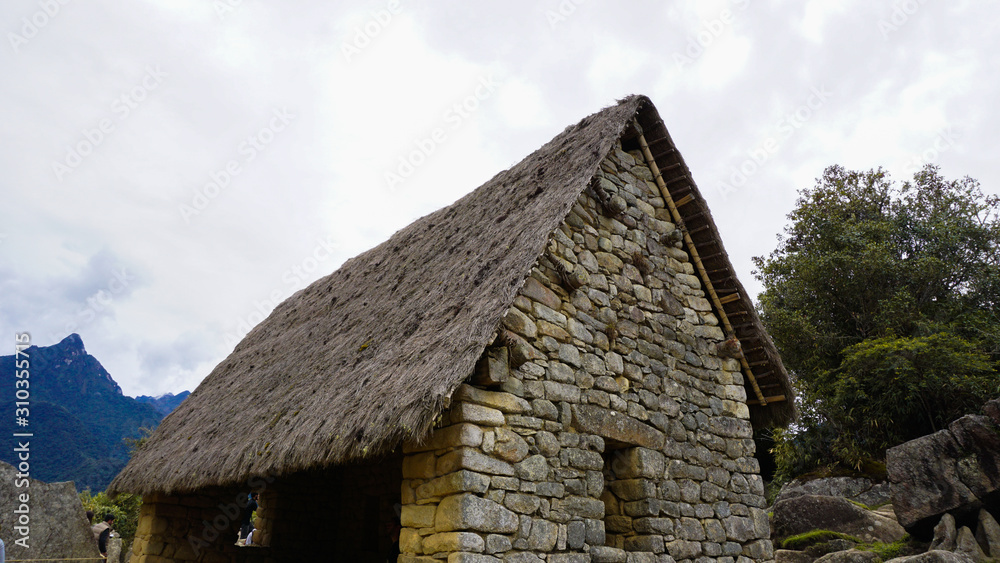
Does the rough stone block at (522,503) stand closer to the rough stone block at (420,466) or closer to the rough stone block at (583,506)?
the rough stone block at (583,506)

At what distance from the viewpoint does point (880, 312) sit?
15734mm

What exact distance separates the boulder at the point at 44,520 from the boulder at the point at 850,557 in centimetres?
1003

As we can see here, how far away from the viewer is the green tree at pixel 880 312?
43.4 feet

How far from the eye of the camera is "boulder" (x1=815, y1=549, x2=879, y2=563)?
8.82 meters

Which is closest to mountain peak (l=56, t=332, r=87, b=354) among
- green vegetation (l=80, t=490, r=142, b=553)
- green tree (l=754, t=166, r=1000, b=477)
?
green vegetation (l=80, t=490, r=142, b=553)

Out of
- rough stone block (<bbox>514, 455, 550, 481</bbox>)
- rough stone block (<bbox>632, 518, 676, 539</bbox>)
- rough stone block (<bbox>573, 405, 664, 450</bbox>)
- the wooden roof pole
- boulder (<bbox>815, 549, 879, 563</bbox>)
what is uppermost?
the wooden roof pole

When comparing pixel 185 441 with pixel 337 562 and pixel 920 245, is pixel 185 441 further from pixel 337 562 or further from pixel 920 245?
pixel 920 245

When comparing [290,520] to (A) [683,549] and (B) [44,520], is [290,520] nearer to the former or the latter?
(B) [44,520]

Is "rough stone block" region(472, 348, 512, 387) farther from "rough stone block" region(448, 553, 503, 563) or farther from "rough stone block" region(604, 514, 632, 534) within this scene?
"rough stone block" region(604, 514, 632, 534)

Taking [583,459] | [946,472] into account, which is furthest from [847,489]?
[583,459]

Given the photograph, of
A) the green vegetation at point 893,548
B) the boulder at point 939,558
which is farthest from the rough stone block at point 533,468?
the green vegetation at point 893,548

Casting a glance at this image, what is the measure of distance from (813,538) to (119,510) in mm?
16974

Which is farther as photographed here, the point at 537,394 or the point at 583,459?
the point at 583,459

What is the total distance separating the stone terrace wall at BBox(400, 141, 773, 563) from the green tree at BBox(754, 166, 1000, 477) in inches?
369
